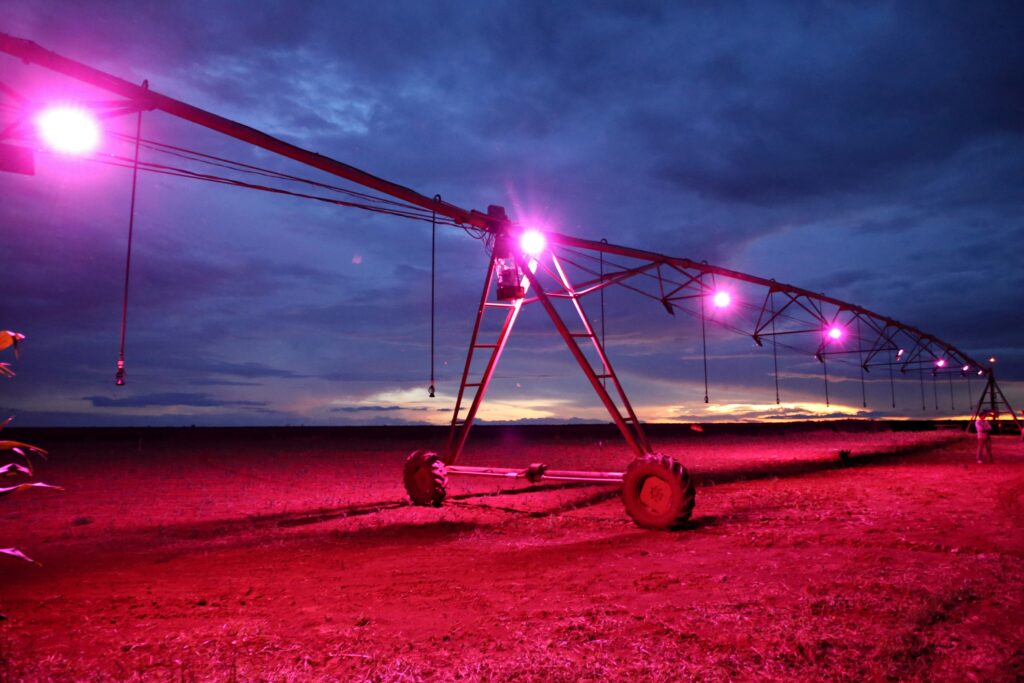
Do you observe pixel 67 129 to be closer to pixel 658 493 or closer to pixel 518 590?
pixel 518 590

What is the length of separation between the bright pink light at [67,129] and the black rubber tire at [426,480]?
8.24 m

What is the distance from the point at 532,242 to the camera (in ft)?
41.9

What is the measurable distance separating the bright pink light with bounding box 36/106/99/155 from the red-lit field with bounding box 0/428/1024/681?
466 centimetres

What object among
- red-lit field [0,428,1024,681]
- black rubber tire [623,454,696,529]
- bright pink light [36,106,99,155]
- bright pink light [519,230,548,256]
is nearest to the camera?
red-lit field [0,428,1024,681]

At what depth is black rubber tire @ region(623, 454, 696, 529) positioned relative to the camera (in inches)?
390

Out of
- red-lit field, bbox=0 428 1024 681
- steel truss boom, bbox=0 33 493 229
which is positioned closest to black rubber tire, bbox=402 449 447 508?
red-lit field, bbox=0 428 1024 681

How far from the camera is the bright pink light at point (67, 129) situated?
6.21 meters

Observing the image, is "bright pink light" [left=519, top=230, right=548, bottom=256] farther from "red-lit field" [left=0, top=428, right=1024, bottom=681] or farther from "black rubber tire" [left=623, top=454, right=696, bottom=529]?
"red-lit field" [left=0, top=428, right=1024, bottom=681]

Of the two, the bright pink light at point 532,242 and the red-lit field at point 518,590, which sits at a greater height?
the bright pink light at point 532,242

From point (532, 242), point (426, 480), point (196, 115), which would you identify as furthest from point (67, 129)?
point (426, 480)

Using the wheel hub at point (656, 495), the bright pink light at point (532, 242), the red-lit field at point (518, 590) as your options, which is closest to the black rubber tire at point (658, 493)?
the wheel hub at point (656, 495)

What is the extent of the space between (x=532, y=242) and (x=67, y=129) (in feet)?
26.7

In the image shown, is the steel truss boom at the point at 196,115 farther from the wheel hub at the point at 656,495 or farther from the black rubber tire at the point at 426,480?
the wheel hub at the point at 656,495

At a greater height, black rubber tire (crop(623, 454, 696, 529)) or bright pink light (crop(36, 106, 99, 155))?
bright pink light (crop(36, 106, 99, 155))
